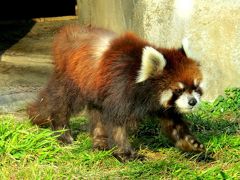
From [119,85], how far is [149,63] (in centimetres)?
34

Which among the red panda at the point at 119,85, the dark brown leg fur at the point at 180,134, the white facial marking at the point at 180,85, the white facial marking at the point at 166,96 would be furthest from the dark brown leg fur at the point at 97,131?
the white facial marking at the point at 180,85

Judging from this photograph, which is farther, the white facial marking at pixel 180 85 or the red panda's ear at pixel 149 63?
the white facial marking at pixel 180 85

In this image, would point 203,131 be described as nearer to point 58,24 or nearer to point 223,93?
point 223,93

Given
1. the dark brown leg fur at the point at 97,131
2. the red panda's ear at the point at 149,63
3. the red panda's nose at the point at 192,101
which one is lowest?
the dark brown leg fur at the point at 97,131

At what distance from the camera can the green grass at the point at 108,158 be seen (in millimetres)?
5000

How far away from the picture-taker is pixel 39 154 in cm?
526

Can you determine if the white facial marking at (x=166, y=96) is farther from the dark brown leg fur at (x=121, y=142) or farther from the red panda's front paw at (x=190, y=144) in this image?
the red panda's front paw at (x=190, y=144)

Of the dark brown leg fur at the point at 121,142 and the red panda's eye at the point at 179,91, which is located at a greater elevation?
the red panda's eye at the point at 179,91

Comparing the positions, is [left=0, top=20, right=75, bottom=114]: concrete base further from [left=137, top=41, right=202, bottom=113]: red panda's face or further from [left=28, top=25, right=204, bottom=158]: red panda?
[left=137, top=41, right=202, bottom=113]: red panda's face

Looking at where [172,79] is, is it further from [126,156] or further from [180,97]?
[126,156]

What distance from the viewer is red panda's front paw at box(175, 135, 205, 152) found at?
5.52m

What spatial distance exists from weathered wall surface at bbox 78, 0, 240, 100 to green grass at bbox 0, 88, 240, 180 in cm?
110

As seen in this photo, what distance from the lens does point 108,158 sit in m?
5.46

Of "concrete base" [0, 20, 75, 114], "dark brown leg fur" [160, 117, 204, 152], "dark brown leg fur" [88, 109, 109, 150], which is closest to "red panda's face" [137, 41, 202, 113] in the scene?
"dark brown leg fur" [160, 117, 204, 152]
